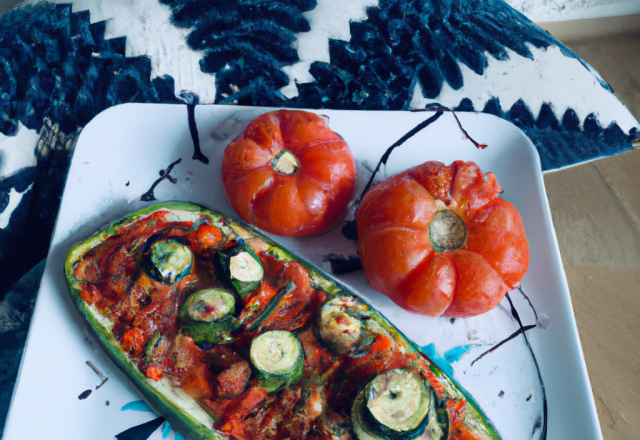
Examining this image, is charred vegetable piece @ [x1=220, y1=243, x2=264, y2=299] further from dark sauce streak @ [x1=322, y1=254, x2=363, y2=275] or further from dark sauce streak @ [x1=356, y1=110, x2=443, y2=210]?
dark sauce streak @ [x1=356, y1=110, x2=443, y2=210]

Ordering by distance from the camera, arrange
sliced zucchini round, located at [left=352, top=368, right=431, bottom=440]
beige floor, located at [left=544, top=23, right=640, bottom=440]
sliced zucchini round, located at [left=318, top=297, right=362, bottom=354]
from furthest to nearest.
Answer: beige floor, located at [left=544, top=23, right=640, bottom=440], sliced zucchini round, located at [left=318, top=297, right=362, bottom=354], sliced zucchini round, located at [left=352, top=368, right=431, bottom=440]

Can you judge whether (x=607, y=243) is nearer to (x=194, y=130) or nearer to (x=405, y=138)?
(x=405, y=138)

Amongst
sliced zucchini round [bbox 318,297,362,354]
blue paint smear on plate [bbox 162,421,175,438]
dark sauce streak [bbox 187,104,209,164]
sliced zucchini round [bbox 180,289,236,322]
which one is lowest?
blue paint smear on plate [bbox 162,421,175,438]

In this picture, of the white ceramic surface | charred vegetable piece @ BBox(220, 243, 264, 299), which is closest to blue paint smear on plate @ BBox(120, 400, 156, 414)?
the white ceramic surface

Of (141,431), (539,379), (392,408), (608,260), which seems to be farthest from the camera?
(608,260)

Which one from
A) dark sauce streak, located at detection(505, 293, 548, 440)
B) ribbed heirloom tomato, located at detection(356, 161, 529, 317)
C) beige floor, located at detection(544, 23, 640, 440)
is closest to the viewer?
ribbed heirloom tomato, located at detection(356, 161, 529, 317)

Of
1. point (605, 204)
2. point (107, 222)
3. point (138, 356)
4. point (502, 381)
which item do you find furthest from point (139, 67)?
point (605, 204)

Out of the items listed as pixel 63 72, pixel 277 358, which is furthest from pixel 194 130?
pixel 277 358
